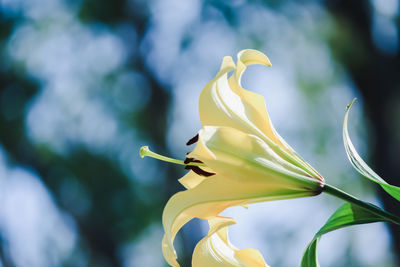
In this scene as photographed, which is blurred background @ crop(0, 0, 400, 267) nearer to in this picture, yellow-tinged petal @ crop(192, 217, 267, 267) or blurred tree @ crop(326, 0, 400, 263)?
blurred tree @ crop(326, 0, 400, 263)

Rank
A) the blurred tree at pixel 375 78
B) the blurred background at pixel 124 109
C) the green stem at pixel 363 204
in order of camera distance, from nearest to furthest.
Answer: the green stem at pixel 363 204
the blurred tree at pixel 375 78
the blurred background at pixel 124 109

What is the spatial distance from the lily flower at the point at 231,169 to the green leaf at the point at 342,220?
0.9 inches

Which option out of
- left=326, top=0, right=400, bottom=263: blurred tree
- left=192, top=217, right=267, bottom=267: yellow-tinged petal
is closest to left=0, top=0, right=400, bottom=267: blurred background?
left=326, top=0, right=400, bottom=263: blurred tree

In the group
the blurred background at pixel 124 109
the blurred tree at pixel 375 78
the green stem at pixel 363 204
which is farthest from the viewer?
the blurred background at pixel 124 109

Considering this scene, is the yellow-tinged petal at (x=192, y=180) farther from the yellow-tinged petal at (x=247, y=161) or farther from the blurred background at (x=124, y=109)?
the blurred background at (x=124, y=109)

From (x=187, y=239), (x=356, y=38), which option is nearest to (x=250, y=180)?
(x=356, y=38)

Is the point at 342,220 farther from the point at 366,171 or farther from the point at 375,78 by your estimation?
the point at 375,78

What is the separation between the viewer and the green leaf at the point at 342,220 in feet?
1.02

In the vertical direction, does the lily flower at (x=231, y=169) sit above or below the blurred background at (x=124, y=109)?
above

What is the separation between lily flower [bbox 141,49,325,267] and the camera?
322mm

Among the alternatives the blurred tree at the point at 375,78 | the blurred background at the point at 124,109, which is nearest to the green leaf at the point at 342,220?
the blurred tree at the point at 375,78

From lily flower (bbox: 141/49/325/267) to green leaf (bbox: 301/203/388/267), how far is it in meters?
0.02

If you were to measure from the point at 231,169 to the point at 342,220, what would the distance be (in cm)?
8

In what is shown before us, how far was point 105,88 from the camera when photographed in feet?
12.5
